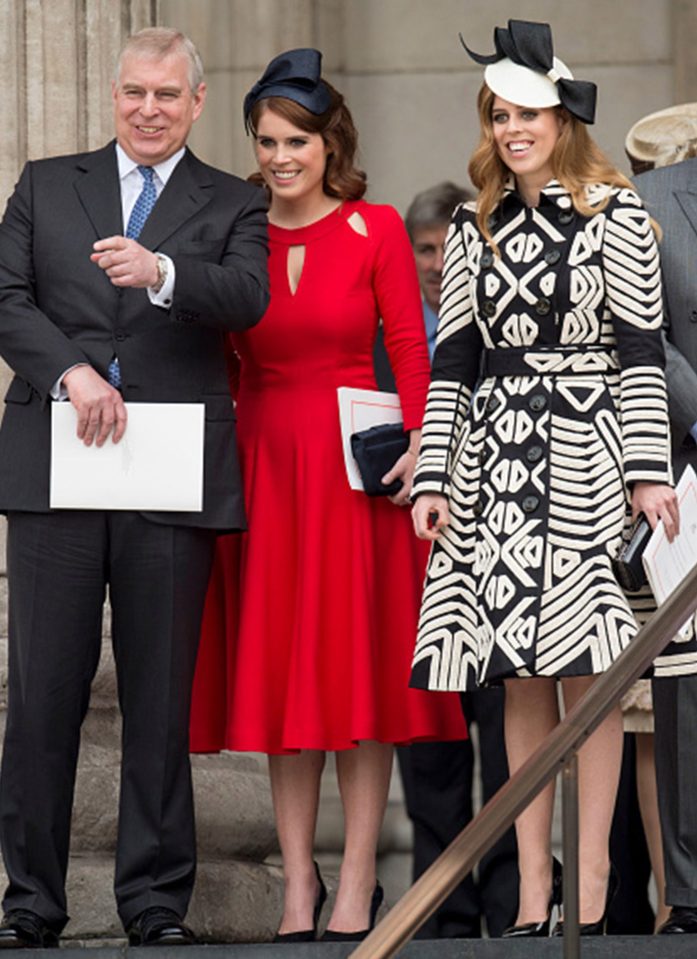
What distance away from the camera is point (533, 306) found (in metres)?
5.75

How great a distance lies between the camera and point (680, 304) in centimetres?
598

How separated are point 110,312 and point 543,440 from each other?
0.97 metres

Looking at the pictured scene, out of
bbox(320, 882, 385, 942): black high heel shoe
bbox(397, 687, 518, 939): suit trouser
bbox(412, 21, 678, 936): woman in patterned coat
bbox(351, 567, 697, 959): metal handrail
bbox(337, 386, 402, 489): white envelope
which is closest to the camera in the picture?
bbox(351, 567, 697, 959): metal handrail

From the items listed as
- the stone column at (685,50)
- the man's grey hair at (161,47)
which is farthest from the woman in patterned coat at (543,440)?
the stone column at (685,50)

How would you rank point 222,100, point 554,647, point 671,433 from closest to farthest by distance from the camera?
1. point 554,647
2. point 671,433
3. point 222,100

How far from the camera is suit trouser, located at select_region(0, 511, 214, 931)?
5.71 metres

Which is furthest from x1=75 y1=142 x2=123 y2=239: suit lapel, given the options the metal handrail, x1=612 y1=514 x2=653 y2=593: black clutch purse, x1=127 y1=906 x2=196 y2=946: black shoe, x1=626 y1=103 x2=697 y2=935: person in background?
the metal handrail

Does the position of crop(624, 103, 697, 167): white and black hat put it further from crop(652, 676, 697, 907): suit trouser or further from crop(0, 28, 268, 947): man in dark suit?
crop(652, 676, 697, 907): suit trouser

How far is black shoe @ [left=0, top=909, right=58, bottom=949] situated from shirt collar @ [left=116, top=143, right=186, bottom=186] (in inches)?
63.6

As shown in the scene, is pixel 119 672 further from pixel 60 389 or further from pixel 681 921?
pixel 681 921

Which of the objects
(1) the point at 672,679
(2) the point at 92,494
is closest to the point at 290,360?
(2) the point at 92,494

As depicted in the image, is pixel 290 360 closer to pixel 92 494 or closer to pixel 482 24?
pixel 92 494

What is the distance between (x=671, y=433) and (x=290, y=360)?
0.88m

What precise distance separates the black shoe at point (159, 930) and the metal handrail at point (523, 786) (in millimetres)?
→ 1232
